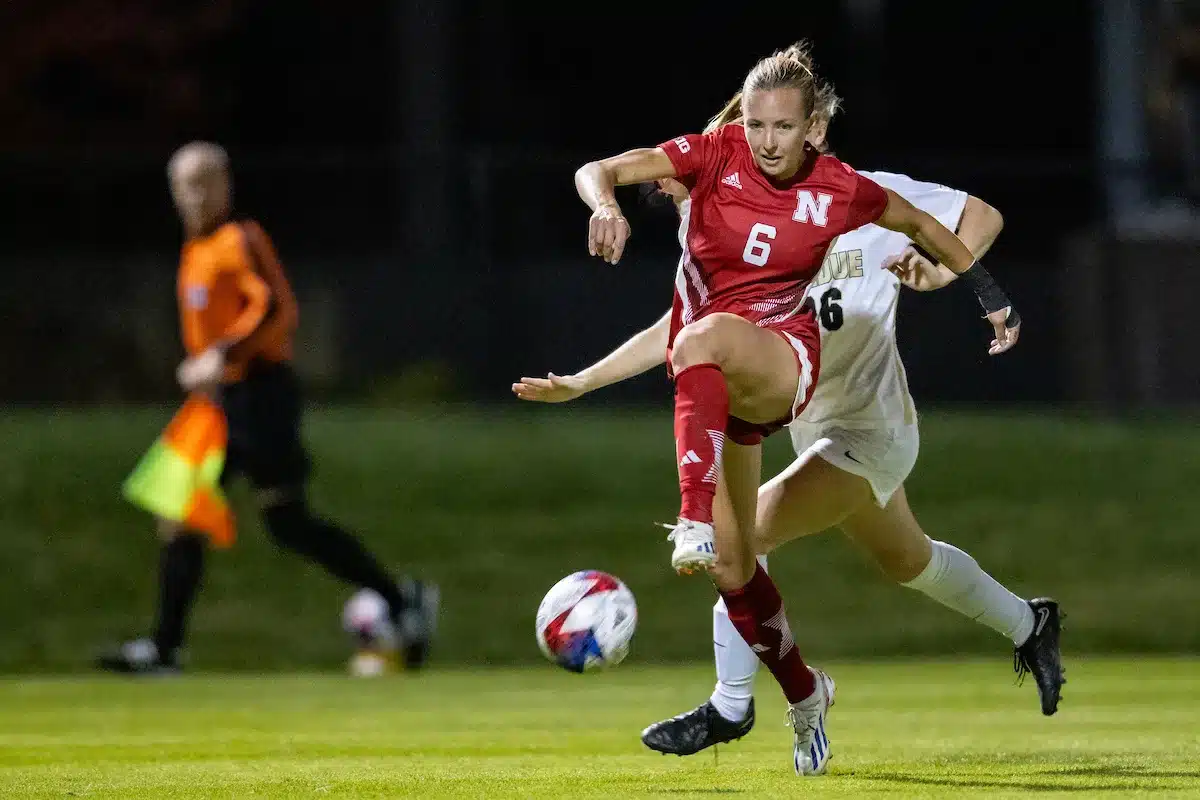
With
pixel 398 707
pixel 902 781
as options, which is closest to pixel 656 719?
pixel 398 707

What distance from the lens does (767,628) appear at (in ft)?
21.6

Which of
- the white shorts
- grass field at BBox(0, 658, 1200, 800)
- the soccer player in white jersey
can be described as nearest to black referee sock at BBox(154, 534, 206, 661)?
grass field at BBox(0, 658, 1200, 800)

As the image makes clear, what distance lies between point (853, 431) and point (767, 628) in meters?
0.85

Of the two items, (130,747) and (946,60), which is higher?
(946,60)

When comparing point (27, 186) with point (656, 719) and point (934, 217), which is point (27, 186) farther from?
point (934, 217)

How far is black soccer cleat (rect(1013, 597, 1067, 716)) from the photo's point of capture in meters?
7.56

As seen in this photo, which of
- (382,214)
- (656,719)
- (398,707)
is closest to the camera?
(656,719)

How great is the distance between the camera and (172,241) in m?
18.4

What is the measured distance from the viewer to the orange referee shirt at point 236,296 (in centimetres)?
1084

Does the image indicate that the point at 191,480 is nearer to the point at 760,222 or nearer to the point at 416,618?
the point at 416,618

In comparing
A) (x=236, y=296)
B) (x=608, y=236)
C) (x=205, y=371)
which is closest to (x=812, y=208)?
(x=608, y=236)

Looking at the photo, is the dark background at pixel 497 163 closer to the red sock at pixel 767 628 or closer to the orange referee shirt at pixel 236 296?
the orange referee shirt at pixel 236 296

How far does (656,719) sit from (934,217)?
2820mm

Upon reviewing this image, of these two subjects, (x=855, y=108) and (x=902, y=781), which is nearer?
(x=902, y=781)
